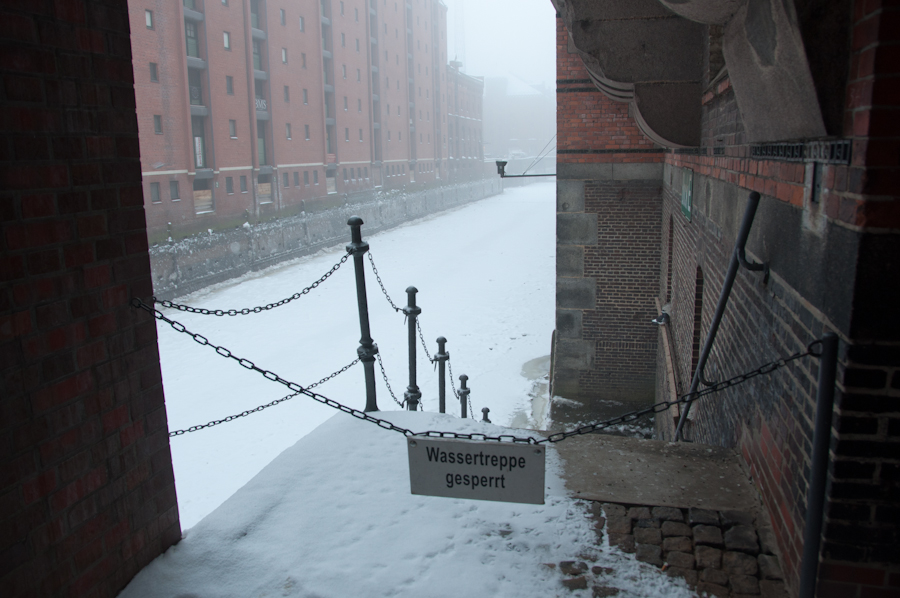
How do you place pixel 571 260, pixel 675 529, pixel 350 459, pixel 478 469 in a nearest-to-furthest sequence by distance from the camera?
pixel 478 469 < pixel 675 529 < pixel 350 459 < pixel 571 260

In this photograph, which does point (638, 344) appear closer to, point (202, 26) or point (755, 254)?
point (755, 254)

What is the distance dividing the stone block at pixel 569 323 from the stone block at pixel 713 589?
8.65m

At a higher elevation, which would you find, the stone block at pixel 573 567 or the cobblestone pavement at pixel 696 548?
the cobblestone pavement at pixel 696 548

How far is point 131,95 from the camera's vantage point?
3037mm

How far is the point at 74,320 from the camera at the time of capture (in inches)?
106

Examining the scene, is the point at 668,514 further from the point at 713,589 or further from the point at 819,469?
the point at 819,469

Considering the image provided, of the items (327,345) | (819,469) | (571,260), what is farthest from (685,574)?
(327,345)

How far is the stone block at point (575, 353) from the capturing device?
37.5 ft

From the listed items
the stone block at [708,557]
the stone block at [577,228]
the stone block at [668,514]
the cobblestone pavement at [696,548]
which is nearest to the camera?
the cobblestone pavement at [696,548]

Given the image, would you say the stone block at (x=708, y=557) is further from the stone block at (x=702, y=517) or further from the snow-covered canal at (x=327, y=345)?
the snow-covered canal at (x=327, y=345)

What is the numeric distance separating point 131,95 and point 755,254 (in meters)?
3.23

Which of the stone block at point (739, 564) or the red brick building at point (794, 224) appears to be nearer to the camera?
the red brick building at point (794, 224)

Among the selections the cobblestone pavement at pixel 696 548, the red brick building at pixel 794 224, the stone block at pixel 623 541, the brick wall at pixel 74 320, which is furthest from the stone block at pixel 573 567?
the brick wall at pixel 74 320

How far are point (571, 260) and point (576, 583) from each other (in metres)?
8.64
